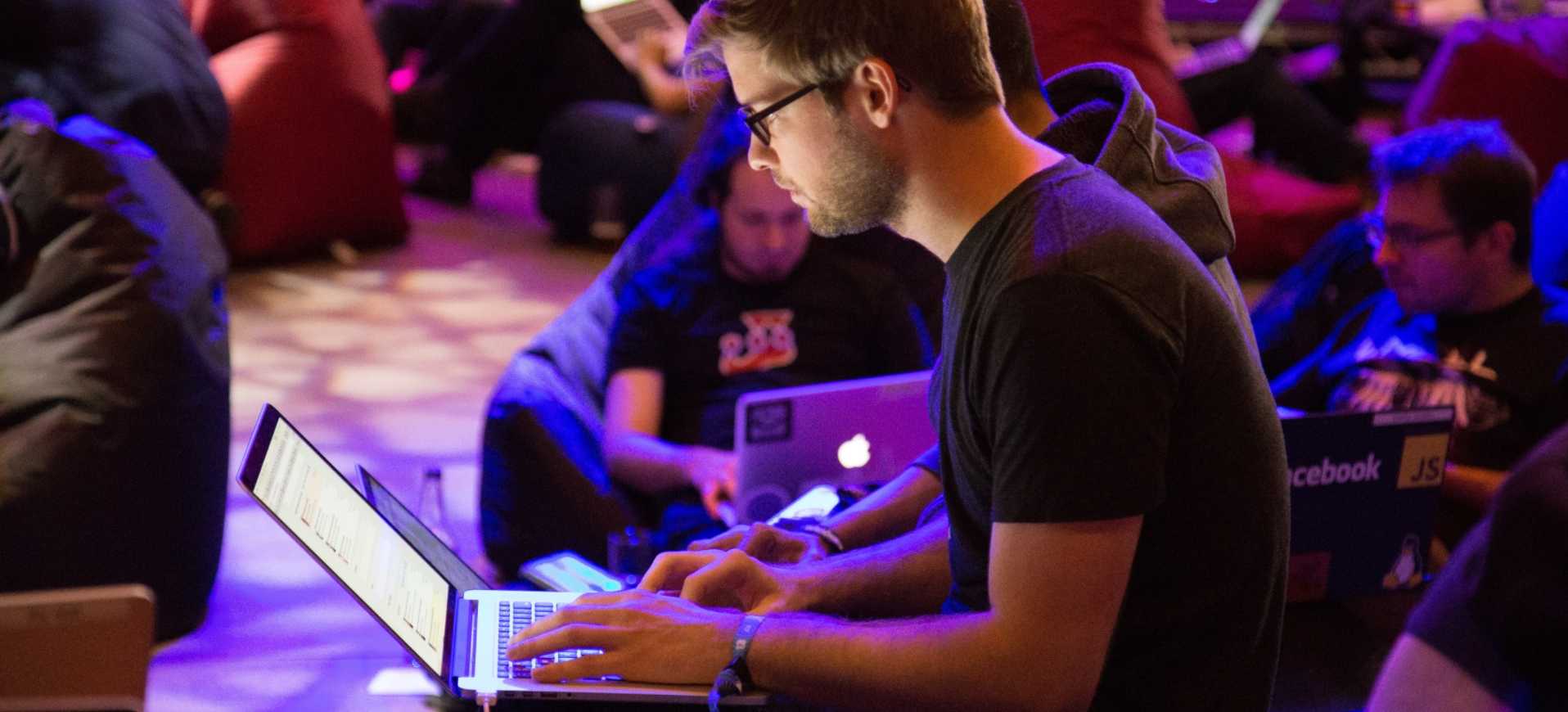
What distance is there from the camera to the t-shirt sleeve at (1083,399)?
110 centimetres

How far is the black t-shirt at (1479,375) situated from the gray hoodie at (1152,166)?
1231mm

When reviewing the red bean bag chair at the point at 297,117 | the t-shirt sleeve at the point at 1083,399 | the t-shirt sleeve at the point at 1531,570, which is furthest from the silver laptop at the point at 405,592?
the red bean bag chair at the point at 297,117

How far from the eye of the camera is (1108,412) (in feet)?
3.61

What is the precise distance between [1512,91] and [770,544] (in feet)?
14.1

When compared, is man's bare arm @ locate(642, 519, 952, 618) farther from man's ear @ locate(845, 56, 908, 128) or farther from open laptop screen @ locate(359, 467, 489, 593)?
man's ear @ locate(845, 56, 908, 128)

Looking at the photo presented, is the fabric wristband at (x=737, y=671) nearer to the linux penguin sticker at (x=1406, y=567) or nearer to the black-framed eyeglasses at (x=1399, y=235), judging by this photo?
the linux penguin sticker at (x=1406, y=567)

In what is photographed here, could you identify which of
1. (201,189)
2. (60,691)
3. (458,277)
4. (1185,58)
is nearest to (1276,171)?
(1185,58)

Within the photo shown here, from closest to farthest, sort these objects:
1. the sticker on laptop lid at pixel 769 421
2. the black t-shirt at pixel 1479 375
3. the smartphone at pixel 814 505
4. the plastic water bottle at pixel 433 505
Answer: the smartphone at pixel 814 505, the sticker on laptop lid at pixel 769 421, the black t-shirt at pixel 1479 375, the plastic water bottle at pixel 433 505

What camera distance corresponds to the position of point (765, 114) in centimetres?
133

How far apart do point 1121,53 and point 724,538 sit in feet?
10.1

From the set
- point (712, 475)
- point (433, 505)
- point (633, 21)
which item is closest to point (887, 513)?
point (712, 475)

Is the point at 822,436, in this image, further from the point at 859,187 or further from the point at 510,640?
the point at 859,187

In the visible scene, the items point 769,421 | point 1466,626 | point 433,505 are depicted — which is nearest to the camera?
point 1466,626

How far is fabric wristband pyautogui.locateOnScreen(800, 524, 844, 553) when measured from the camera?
170 cm
